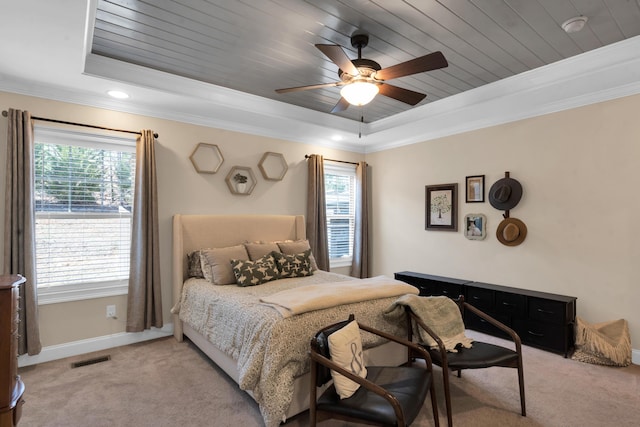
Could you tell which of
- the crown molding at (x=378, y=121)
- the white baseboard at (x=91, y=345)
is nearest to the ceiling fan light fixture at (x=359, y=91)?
the crown molding at (x=378, y=121)

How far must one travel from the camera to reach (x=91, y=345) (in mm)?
3418

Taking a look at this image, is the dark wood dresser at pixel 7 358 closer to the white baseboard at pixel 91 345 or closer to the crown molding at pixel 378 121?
the white baseboard at pixel 91 345

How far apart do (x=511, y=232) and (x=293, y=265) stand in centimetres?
251

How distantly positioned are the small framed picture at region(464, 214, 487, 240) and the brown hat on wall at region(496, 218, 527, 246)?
0.20 metres

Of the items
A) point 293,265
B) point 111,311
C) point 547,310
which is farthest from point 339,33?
point 111,311

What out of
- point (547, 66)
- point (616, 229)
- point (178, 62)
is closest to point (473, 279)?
point (616, 229)

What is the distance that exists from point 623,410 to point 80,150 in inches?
198

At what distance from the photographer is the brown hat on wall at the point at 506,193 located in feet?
12.9

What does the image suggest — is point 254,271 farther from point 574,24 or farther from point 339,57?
point 574,24

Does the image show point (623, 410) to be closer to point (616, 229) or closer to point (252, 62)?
point (616, 229)

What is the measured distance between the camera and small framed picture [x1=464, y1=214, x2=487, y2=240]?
424 centimetres

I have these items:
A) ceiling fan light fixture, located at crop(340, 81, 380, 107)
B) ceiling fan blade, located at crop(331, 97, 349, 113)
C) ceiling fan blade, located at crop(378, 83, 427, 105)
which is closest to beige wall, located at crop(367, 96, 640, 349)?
ceiling fan blade, located at crop(378, 83, 427, 105)

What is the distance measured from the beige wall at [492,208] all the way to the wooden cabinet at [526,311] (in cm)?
28

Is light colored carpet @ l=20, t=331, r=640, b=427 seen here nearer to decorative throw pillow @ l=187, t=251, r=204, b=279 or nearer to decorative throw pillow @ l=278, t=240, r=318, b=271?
decorative throw pillow @ l=187, t=251, r=204, b=279
